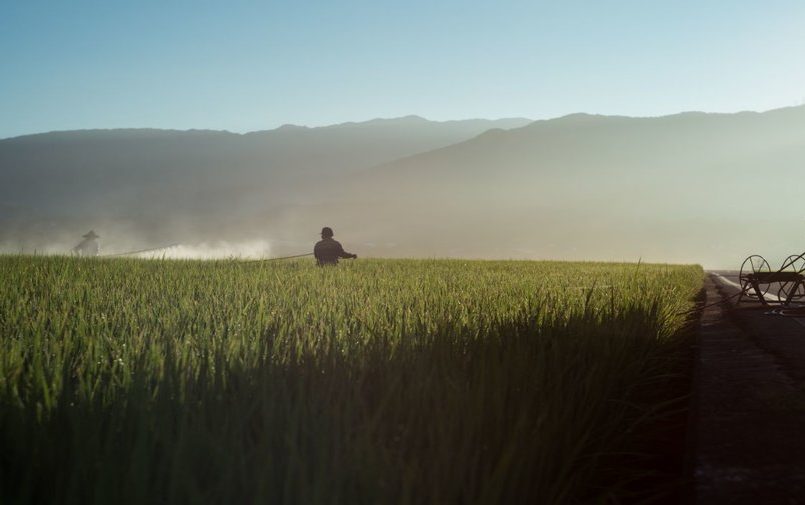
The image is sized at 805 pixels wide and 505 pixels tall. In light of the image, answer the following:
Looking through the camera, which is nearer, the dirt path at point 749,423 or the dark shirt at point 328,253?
the dirt path at point 749,423

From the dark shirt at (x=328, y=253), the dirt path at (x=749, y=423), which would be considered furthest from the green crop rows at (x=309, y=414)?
the dark shirt at (x=328, y=253)

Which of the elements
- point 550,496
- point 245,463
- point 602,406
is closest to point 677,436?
point 602,406

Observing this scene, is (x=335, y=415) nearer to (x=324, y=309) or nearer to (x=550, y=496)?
(x=550, y=496)

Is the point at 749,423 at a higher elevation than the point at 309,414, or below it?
below

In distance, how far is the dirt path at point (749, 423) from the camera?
2387 mm

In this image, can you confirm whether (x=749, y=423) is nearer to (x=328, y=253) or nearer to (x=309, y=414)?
(x=309, y=414)

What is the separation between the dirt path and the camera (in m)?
2.39

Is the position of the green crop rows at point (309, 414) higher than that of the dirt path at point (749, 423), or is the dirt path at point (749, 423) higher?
the green crop rows at point (309, 414)

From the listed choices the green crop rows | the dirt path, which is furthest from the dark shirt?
the green crop rows

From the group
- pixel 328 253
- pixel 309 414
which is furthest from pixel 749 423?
pixel 328 253

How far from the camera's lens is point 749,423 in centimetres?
322

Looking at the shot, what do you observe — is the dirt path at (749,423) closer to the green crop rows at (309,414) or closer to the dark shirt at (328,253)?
the green crop rows at (309,414)

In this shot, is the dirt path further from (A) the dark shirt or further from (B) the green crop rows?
(A) the dark shirt

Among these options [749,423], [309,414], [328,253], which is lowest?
[749,423]
